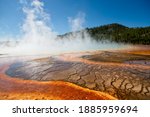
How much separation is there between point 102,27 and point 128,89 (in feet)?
168

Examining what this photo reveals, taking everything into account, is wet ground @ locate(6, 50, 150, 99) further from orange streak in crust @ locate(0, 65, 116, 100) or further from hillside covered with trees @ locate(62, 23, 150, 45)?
hillside covered with trees @ locate(62, 23, 150, 45)

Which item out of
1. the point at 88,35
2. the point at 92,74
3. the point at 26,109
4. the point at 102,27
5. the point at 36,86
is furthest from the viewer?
the point at 102,27

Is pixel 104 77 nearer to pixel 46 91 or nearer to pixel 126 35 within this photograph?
pixel 46 91

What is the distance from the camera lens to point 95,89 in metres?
4.71

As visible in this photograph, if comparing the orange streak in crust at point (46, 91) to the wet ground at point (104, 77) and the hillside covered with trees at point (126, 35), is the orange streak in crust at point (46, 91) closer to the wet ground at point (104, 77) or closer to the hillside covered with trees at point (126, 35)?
the wet ground at point (104, 77)

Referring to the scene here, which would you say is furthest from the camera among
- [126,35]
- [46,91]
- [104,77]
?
[126,35]

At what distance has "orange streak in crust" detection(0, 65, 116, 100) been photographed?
14.1ft

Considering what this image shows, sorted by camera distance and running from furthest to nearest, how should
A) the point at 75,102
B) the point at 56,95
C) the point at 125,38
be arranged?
the point at 125,38 < the point at 56,95 < the point at 75,102

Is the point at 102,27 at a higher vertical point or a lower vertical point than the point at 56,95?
higher

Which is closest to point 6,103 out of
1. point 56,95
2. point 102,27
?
point 56,95

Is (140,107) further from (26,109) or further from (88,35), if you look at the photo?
(88,35)

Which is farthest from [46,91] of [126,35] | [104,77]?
[126,35]

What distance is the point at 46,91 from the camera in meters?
4.69

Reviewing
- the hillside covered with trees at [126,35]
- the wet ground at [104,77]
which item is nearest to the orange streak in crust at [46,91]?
the wet ground at [104,77]
